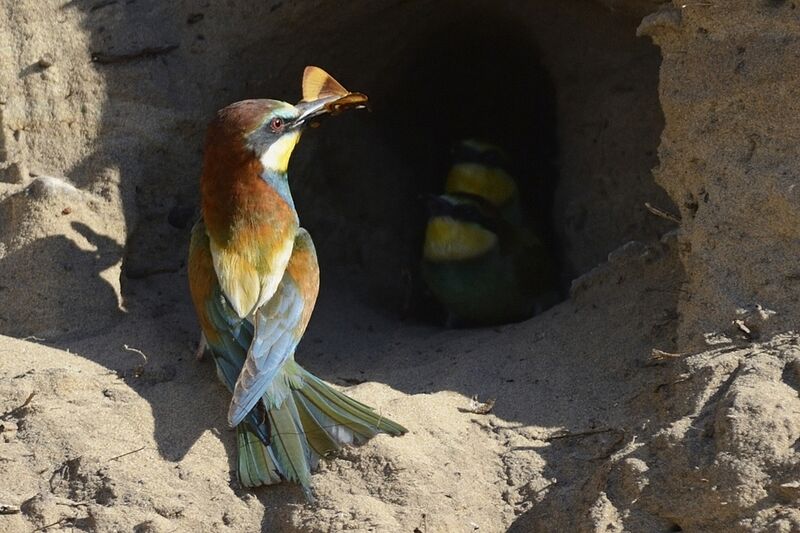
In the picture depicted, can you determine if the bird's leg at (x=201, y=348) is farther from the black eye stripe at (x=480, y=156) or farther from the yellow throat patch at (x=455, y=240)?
the black eye stripe at (x=480, y=156)

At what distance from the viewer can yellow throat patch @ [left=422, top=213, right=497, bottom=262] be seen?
4.21 m

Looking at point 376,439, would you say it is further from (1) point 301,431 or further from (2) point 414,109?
(2) point 414,109

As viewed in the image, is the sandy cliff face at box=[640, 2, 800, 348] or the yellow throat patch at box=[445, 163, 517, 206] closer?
the sandy cliff face at box=[640, 2, 800, 348]

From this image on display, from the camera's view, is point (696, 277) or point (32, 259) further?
point (32, 259)

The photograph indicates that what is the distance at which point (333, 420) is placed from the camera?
268 cm

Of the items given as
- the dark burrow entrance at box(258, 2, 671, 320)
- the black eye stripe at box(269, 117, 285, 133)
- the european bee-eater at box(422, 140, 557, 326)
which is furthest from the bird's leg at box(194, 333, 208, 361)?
the european bee-eater at box(422, 140, 557, 326)

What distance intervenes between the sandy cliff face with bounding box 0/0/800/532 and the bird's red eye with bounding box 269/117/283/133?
0.49 meters

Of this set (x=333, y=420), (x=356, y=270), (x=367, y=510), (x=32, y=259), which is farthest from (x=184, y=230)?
(x=367, y=510)

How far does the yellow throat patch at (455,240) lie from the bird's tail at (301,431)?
148 cm

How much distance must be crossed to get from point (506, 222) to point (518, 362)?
1.34 m

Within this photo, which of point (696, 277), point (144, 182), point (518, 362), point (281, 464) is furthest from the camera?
point (144, 182)

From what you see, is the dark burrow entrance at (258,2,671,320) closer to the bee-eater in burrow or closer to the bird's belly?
the bird's belly

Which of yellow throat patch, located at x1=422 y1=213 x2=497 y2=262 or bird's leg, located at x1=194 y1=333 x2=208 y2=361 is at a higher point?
bird's leg, located at x1=194 y1=333 x2=208 y2=361

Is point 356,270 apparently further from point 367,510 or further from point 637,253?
point 367,510
